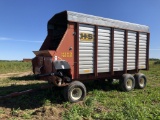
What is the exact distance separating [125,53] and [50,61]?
177 inches

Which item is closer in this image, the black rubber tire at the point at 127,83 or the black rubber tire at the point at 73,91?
the black rubber tire at the point at 73,91

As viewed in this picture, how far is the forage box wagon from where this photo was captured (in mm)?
9109

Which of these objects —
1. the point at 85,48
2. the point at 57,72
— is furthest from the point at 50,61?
the point at 85,48

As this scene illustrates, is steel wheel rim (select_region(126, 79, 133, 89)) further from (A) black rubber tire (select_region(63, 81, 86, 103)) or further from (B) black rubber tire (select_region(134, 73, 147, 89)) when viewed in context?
(A) black rubber tire (select_region(63, 81, 86, 103))

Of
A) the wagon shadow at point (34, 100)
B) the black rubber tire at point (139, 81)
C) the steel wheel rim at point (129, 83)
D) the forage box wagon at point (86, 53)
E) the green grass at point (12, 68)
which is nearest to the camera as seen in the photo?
the wagon shadow at point (34, 100)

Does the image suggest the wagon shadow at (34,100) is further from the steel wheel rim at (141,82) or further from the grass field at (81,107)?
the steel wheel rim at (141,82)

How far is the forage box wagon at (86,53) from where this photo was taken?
29.9ft

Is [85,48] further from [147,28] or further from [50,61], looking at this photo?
[147,28]

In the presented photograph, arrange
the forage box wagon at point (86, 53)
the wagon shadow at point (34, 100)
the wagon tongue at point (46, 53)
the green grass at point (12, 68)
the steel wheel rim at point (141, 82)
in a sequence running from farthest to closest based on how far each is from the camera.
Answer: the green grass at point (12, 68) < the steel wheel rim at point (141, 82) < the forage box wagon at point (86, 53) < the wagon shadow at point (34, 100) < the wagon tongue at point (46, 53)

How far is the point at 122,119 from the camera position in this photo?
668cm

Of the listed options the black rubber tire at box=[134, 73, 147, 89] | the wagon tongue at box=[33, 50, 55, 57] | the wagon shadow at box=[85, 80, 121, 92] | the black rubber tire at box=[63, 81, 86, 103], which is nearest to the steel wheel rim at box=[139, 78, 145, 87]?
the black rubber tire at box=[134, 73, 147, 89]

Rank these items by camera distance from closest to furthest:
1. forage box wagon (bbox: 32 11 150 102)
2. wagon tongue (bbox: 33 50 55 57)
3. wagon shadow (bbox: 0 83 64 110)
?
wagon tongue (bbox: 33 50 55 57) < wagon shadow (bbox: 0 83 64 110) < forage box wagon (bbox: 32 11 150 102)

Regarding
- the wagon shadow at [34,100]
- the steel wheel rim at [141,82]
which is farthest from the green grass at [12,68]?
the wagon shadow at [34,100]

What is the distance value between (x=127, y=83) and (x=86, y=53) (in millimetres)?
3481
